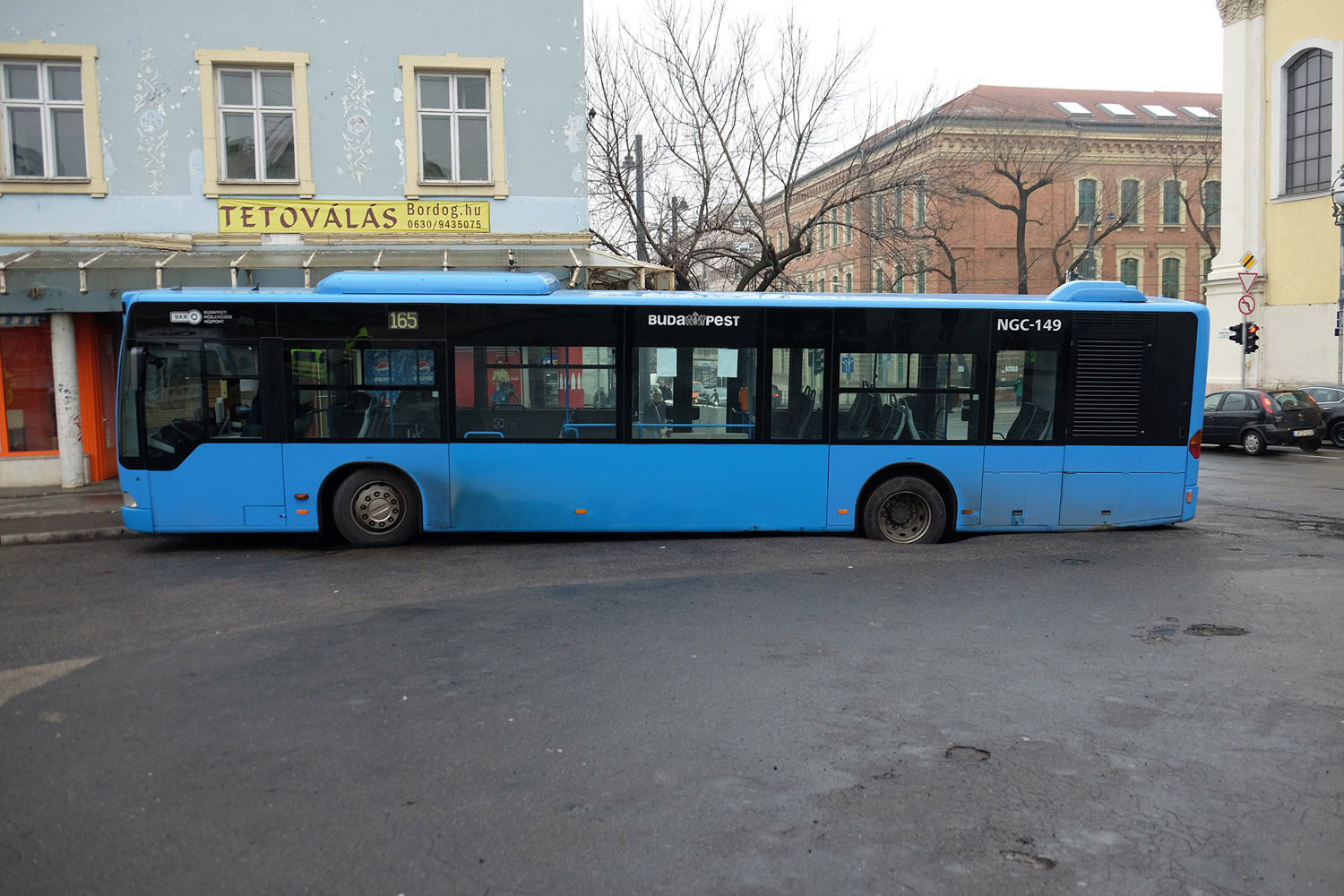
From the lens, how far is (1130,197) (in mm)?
52719

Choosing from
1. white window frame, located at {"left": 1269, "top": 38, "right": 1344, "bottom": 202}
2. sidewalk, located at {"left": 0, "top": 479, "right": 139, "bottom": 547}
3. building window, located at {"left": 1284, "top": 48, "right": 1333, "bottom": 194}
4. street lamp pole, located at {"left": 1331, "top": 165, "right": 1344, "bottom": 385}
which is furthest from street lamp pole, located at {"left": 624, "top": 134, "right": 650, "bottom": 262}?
building window, located at {"left": 1284, "top": 48, "right": 1333, "bottom": 194}

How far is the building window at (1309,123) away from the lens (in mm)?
29797

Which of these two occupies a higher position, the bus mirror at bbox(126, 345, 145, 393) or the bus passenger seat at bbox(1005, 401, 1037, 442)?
the bus mirror at bbox(126, 345, 145, 393)

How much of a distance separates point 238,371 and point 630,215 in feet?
58.3

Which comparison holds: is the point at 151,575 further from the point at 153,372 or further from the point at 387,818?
the point at 387,818

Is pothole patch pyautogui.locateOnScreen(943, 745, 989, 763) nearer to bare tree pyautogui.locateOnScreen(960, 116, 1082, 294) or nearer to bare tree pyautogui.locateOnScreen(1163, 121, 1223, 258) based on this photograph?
bare tree pyautogui.locateOnScreen(960, 116, 1082, 294)

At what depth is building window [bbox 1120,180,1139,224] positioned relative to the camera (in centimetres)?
5158

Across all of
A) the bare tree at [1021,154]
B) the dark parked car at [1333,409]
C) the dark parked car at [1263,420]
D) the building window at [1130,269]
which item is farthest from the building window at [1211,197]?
the dark parked car at [1263,420]

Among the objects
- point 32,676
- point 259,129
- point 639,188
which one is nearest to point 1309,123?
point 639,188

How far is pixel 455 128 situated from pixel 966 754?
14.3m

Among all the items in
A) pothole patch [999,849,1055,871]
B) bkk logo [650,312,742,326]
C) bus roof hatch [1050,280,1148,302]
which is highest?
bus roof hatch [1050,280,1148,302]

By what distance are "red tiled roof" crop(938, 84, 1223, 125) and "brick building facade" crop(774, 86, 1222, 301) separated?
12 cm

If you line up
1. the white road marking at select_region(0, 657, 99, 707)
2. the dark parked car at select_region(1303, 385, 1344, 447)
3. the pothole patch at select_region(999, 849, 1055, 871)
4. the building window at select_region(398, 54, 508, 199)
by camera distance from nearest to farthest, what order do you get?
the pothole patch at select_region(999, 849, 1055, 871) → the white road marking at select_region(0, 657, 99, 707) → the building window at select_region(398, 54, 508, 199) → the dark parked car at select_region(1303, 385, 1344, 447)

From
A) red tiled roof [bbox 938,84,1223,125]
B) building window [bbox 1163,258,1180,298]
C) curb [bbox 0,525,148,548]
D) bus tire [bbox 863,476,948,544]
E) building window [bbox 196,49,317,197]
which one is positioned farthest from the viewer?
building window [bbox 1163,258,1180,298]
